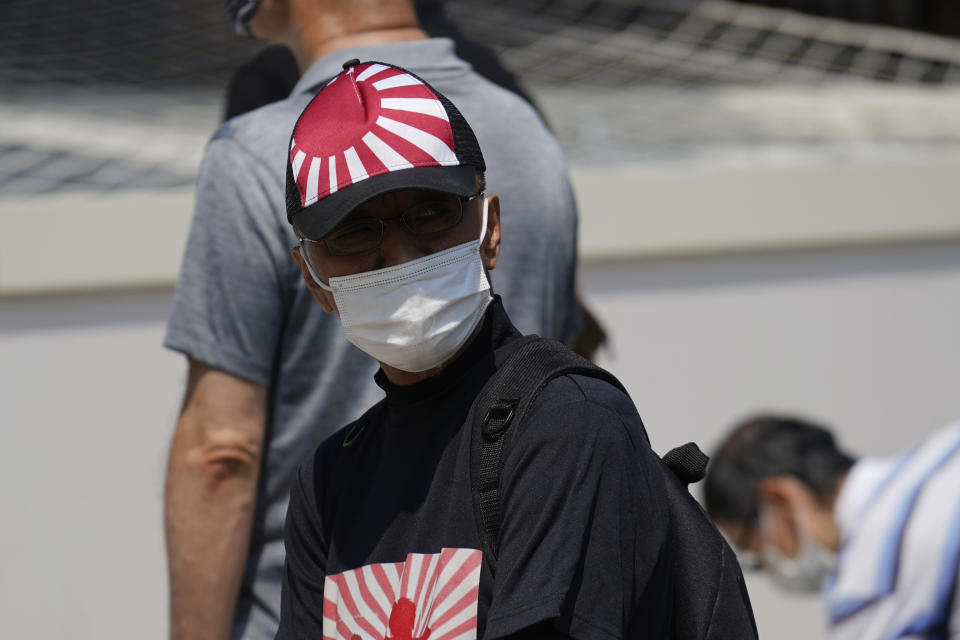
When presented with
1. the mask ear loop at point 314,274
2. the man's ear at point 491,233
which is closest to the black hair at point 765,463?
the man's ear at point 491,233

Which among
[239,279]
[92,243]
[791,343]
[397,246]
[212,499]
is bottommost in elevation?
[791,343]

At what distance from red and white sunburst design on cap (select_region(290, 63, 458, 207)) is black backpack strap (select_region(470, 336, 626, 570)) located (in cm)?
20

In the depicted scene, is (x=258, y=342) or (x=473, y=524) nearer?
(x=473, y=524)

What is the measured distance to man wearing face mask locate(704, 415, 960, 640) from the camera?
225 cm

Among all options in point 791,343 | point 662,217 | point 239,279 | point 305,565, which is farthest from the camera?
point 791,343

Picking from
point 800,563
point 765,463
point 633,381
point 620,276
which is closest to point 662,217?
point 620,276

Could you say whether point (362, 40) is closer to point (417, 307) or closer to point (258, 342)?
point (258, 342)

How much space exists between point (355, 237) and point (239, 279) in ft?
1.36

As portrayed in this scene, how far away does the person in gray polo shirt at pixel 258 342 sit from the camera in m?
1.48

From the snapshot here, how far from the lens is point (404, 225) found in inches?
43.5

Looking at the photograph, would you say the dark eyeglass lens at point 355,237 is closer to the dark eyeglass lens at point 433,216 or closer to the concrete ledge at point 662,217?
the dark eyeglass lens at point 433,216

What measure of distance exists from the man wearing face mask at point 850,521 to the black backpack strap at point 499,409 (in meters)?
1.44

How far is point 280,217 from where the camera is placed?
1.49m

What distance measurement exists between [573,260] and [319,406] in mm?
405
